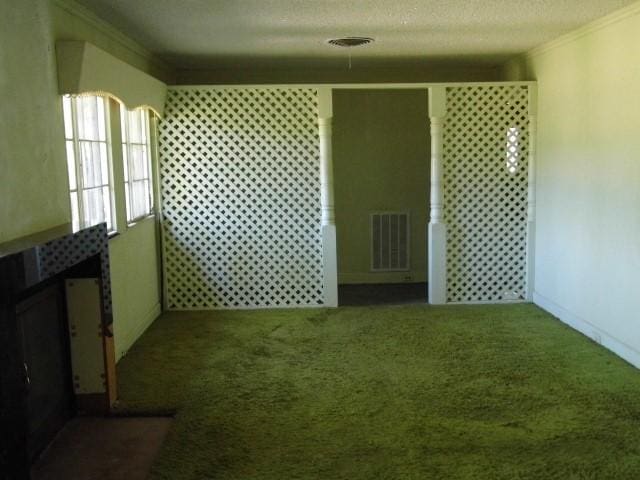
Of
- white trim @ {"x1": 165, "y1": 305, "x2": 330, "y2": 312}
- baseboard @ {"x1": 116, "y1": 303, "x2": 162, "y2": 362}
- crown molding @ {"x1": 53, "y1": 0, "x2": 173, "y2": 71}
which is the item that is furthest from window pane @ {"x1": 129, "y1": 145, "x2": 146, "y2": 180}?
white trim @ {"x1": 165, "y1": 305, "x2": 330, "y2": 312}

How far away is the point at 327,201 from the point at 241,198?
85cm

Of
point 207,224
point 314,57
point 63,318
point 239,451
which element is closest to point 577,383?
point 239,451

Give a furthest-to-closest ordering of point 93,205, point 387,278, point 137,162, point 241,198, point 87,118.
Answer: point 387,278, point 241,198, point 137,162, point 93,205, point 87,118

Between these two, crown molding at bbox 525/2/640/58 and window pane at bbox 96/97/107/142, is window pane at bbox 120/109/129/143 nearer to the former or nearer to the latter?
window pane at bbox 96/97/107/142

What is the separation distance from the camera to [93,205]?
4.62 metres

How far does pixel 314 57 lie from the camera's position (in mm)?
6660

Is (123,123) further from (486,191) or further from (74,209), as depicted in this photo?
(486,191)

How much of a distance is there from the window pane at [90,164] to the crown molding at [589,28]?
385cm

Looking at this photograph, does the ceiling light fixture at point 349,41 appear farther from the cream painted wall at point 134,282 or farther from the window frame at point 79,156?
the cream painted wall at point 134,282

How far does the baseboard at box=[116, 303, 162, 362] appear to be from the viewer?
498 centimetres

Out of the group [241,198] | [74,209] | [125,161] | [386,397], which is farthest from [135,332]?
[386,397]

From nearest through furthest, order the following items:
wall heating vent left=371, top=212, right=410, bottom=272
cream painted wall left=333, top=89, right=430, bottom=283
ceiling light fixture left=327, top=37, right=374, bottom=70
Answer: ceiling light fixture left=327, top=37, right=374, bottom=70, cream painted wall left=333, top=89, right=430, bottom=283, wall heating vent left=371, top=212, right=410, bottom=272

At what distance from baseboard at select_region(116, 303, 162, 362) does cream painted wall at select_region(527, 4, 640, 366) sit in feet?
12.3

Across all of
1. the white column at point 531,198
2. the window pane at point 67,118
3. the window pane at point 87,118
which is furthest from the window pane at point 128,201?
the white column at point 531,198
